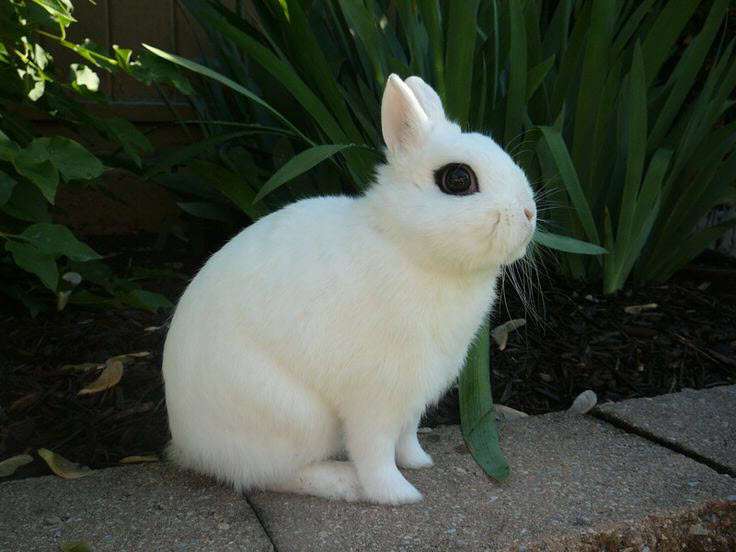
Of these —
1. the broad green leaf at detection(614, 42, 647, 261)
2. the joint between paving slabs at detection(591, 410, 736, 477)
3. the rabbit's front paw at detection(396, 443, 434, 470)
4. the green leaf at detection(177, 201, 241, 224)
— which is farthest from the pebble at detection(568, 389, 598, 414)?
the green leaf at detection(177, 201, 241, 224)

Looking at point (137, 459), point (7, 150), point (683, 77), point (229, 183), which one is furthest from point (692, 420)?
point (7, 150)

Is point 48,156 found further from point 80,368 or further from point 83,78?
point 80,368

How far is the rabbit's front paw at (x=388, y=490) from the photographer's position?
69.7 inches

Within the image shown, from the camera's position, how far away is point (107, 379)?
2375mm

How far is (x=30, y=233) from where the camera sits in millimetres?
2021

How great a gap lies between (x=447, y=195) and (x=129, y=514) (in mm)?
934

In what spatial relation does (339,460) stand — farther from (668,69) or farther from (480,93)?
(668,69)

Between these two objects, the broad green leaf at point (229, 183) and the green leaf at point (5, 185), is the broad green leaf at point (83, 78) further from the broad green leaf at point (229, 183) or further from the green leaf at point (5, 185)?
the broad green leaf at point (229, 183)

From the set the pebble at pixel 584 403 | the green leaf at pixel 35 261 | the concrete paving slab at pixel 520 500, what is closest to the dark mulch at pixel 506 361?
the pebble at pixel 584 403

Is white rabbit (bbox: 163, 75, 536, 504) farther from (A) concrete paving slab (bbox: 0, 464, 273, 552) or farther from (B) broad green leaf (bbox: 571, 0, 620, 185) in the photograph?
(B) broad green leaf (bbox: 571, 0, 620, 185)

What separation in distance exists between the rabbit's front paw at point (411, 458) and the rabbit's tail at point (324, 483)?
0.16m

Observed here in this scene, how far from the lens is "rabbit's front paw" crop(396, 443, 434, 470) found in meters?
1.96

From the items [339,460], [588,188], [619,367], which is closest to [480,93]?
[588,188]

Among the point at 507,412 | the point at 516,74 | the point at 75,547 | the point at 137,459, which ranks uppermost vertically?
the point at 516,74
